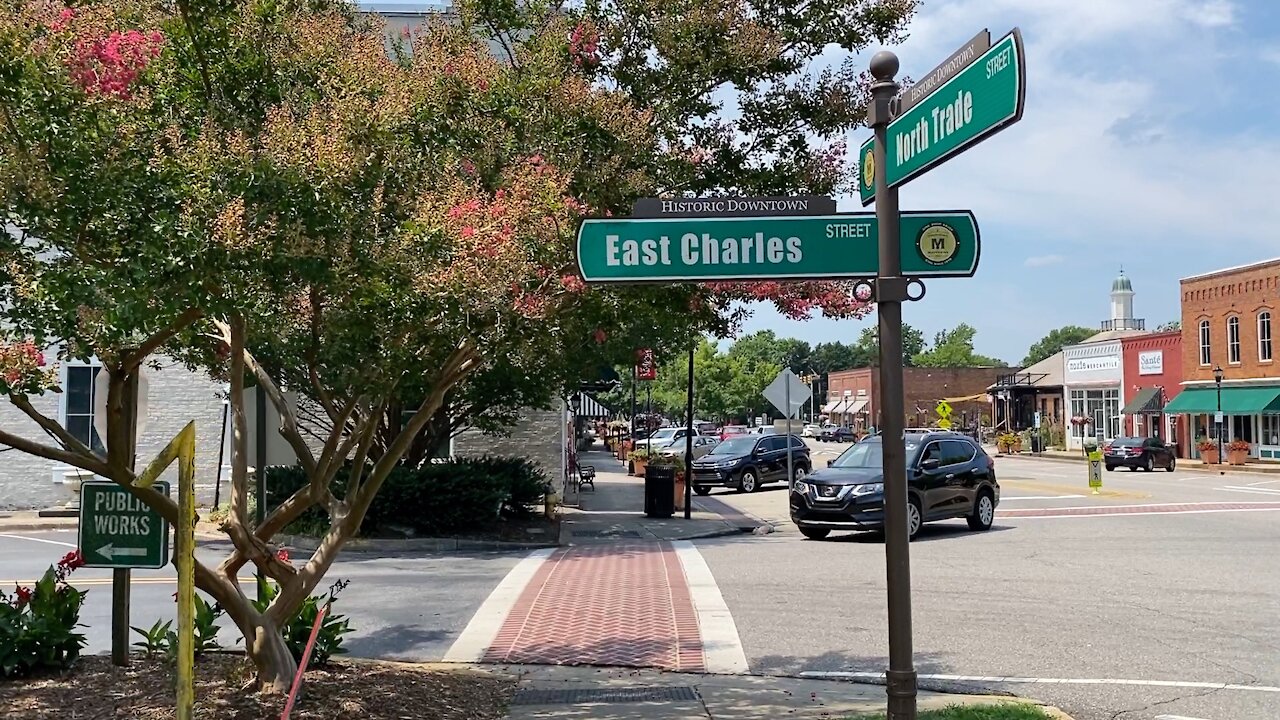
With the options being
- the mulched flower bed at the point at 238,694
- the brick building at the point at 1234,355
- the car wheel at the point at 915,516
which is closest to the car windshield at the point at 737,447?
the car wheel at the point at 915,516

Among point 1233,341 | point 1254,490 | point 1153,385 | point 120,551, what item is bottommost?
point 1254,490

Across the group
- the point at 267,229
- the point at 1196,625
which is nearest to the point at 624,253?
the point at 267,229

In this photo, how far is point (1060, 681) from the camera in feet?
25.5

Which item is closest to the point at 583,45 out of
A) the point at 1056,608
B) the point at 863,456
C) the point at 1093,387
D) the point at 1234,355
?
the point at 1056,608

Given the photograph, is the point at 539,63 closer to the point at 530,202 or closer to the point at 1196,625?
the point at 530,202

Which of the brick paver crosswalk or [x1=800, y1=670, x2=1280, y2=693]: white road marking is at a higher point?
the brick paver crosswalk

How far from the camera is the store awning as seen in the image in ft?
170

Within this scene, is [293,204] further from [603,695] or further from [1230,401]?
[1230,401]

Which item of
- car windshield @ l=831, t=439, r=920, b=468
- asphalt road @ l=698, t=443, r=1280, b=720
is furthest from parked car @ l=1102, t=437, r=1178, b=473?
car windshield @ l=831, t=439, r=920, b=468

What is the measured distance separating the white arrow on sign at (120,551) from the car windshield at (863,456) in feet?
43.5

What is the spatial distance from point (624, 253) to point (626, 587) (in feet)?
26.4

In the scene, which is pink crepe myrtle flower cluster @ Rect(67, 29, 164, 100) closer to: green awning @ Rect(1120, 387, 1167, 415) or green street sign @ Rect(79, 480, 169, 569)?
green street sign @ Rect(79, 480, 169, 569)

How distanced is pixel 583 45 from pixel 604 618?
17.1 ft

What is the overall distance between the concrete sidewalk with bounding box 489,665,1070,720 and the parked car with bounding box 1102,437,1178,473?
123 ft
